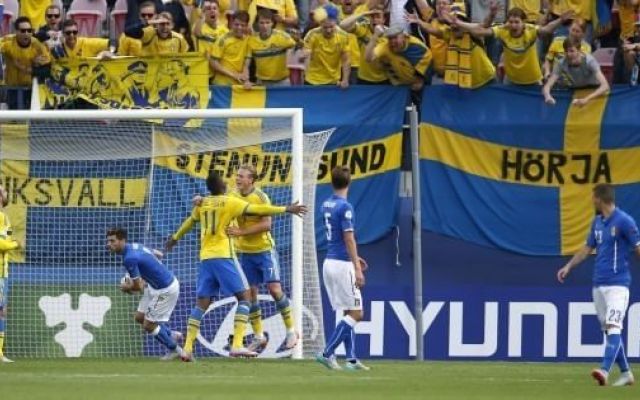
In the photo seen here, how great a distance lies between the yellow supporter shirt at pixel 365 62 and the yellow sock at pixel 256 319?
3868 mm

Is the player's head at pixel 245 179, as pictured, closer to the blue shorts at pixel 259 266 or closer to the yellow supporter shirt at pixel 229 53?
the blue shorts at pixel 259 266

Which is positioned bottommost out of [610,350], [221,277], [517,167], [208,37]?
[610,350]

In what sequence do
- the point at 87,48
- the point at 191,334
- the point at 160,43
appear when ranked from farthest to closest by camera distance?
the point at 87,48 < the point at 160,43 < the point at 191,334

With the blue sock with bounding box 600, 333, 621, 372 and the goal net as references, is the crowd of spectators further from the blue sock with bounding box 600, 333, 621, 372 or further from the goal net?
the blue sock with bounding box 600, 333, 621, 372

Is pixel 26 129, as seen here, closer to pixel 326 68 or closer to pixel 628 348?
pixel 326 68

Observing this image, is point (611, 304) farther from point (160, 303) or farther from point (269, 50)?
point (269, 50)

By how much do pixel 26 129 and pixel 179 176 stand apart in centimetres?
200

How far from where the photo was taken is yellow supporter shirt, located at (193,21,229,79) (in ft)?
68.1

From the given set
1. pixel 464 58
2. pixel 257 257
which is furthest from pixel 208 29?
pixel 257 257

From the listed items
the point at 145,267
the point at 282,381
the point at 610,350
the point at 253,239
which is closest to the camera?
the point at 282,381

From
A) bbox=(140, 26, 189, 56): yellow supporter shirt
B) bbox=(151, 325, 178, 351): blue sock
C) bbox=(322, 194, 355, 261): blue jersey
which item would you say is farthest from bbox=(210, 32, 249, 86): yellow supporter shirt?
bbox=(322, 194, 355, 261): blue jersey

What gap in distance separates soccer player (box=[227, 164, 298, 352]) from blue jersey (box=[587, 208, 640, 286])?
445 centimetres

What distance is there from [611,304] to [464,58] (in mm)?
6081

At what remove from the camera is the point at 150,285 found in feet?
58.6
